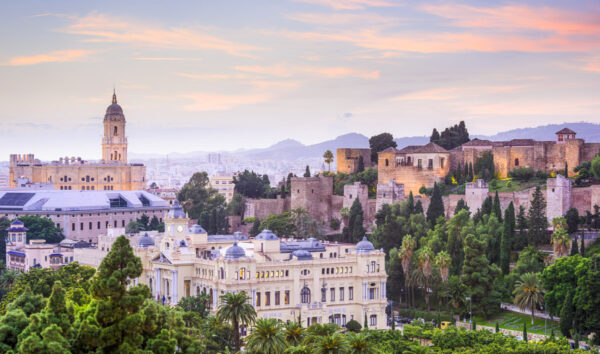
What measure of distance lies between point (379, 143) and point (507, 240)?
37474mm

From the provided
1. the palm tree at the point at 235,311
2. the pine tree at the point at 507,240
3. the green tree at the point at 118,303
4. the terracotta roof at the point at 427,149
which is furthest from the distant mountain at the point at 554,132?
the green tree at the point at 118,303

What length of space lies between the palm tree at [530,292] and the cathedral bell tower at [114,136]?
10063 centimetres

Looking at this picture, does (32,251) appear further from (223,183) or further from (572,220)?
(223,183)

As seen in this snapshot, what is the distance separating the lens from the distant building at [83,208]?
11125 cm

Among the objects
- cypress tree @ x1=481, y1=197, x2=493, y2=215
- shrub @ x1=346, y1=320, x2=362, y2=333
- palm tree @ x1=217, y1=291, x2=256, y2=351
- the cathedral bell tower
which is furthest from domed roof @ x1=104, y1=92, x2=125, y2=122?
palm tree @ x1=217, y1=291, x2=256, y2=351

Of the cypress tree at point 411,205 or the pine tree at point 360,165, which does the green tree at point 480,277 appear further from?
the pine tree at point 360,165

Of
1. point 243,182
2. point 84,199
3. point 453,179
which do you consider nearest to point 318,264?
point 453,179

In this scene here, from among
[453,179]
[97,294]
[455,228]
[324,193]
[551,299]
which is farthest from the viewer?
[324,193]

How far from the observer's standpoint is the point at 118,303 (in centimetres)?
3241

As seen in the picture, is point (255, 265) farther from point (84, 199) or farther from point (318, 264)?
point (84, 199)

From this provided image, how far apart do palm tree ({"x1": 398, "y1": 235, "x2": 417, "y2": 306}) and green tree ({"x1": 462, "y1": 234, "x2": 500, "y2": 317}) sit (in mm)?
5741

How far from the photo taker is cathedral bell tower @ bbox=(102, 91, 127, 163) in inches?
6073

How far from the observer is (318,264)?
67.9 metres

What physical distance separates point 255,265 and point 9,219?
5282cm
